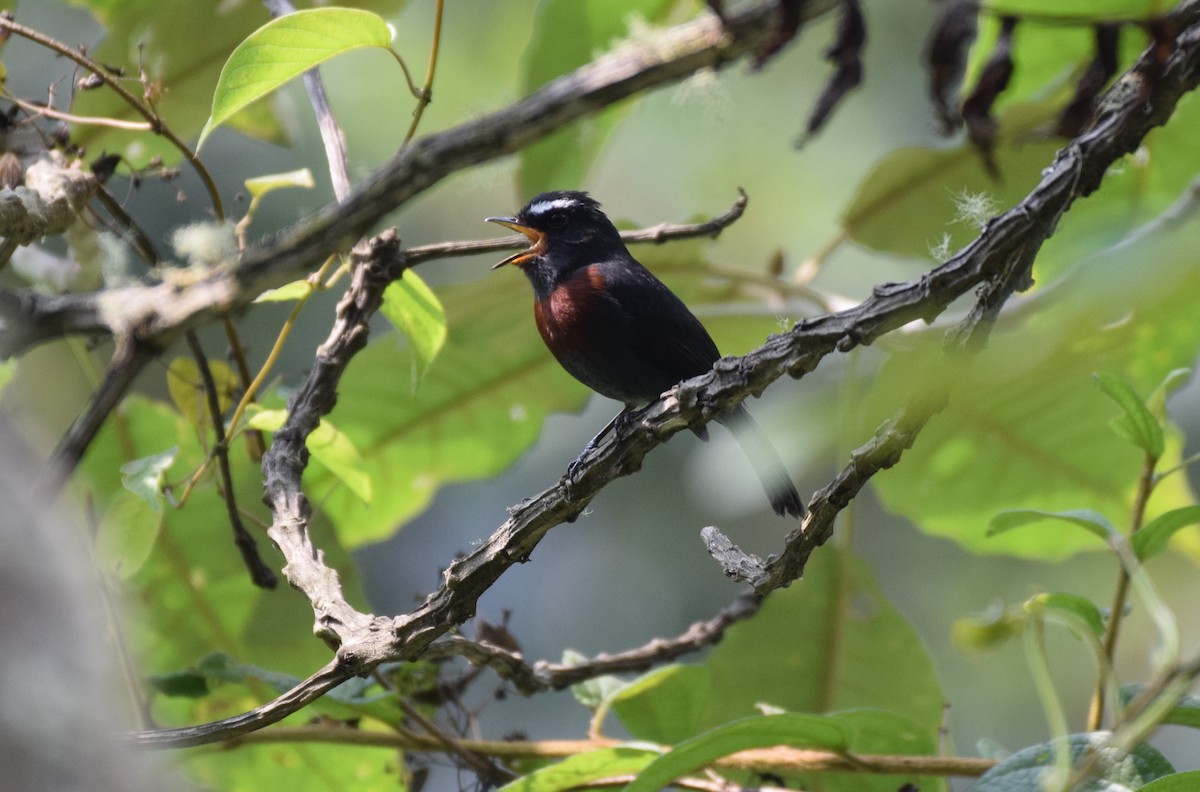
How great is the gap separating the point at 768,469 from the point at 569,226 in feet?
3.46

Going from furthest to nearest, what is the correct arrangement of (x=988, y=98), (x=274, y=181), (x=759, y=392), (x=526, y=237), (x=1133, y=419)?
1. (x=526, y=237)
2. (x=274, y=181)
3. (x=1133, y=419)
4. (x=759, y=392)
5. (x=988, y=98)

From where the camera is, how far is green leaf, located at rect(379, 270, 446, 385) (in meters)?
2.23

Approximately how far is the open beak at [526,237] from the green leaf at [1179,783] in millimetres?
2150

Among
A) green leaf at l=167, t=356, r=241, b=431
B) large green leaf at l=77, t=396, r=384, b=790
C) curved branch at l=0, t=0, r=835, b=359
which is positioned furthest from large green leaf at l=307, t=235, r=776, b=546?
curved branch at l=0, t=0, r=835, b=359

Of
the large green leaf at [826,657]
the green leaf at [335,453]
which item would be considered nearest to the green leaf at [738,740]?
the large green leaf at [826,657]

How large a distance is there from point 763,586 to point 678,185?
731 centimetres

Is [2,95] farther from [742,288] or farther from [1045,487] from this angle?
[1045,487]

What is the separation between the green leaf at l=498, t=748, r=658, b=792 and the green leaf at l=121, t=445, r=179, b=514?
33.6 inches

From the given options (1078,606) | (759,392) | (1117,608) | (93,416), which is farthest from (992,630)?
(93,416)

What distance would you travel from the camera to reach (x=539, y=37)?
9.78 ft

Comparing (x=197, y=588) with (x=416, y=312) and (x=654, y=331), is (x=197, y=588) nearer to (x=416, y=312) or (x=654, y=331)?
(x=416, y=312)

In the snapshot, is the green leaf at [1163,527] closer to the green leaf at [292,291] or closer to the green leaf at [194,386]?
the green leaf at [292,291]

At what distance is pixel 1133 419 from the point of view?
6.54ft

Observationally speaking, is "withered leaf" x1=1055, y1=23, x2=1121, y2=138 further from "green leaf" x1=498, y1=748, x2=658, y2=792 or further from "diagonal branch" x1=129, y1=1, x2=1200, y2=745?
"green leaf" x1=498, y1=748, x2=658, y2=792
